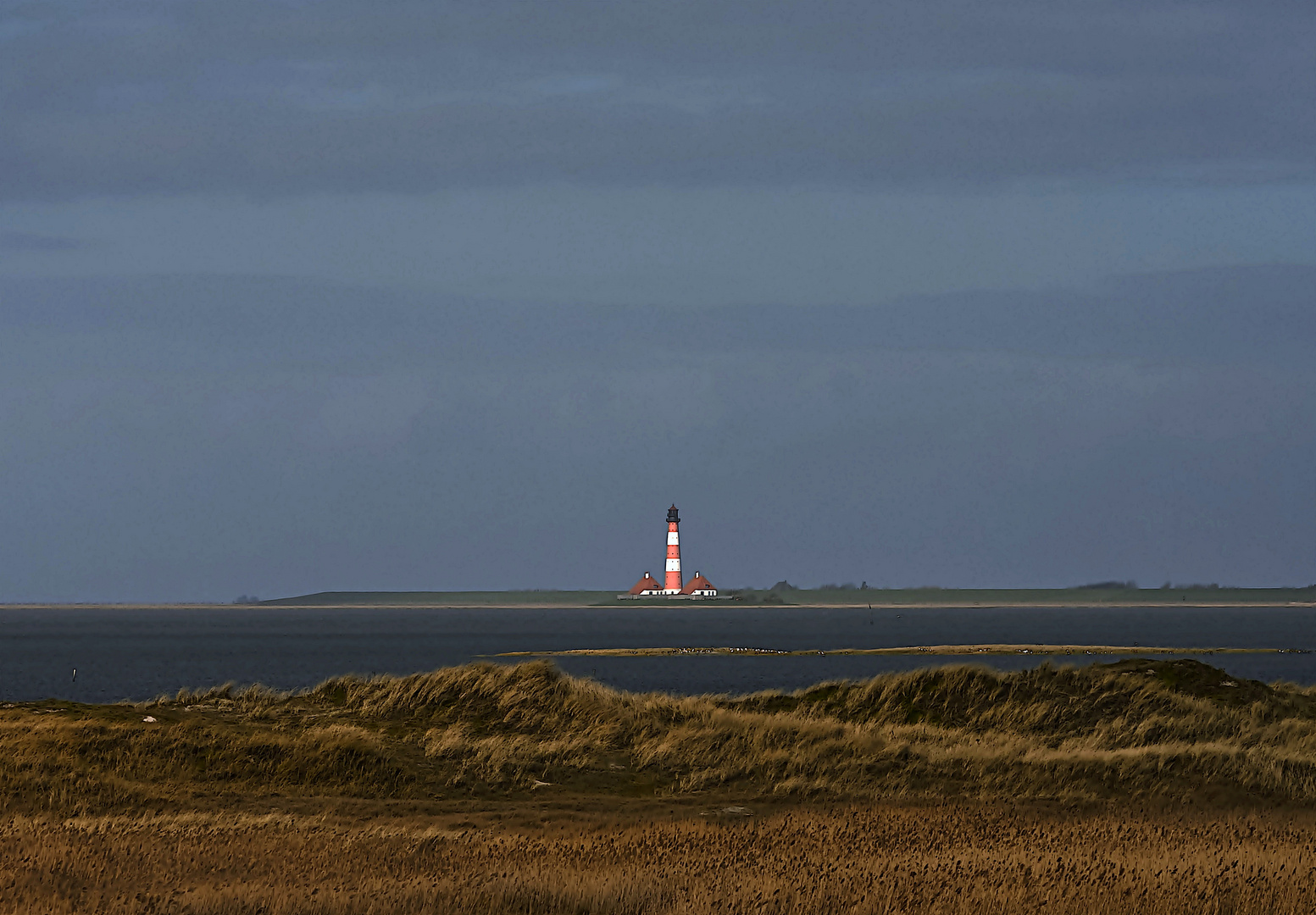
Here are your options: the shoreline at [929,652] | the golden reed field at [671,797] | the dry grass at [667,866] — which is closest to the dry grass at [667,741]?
the golden reed field at [671,797]

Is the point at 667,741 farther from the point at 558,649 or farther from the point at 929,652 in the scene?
the point at 558,649

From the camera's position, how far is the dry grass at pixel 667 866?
41.5 feet

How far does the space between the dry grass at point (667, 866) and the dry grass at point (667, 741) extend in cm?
406

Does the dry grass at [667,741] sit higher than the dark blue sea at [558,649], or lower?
higher

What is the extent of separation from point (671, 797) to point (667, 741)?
363 centimetres

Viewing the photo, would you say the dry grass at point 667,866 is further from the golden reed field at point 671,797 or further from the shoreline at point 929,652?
the shoreline at point 929,652

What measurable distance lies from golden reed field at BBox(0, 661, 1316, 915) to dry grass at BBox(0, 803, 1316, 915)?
0.05m

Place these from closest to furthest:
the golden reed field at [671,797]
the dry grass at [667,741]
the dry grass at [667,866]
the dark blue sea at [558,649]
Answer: the dry grass at [667,866] → the golden reed field at [671,797] → the dry grass at [667,741] → the dark blue sea at [558,649]

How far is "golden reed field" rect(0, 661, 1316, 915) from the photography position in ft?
43.4

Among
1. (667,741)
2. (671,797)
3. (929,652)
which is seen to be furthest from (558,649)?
(671,797)

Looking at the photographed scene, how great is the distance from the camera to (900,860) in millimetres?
15141

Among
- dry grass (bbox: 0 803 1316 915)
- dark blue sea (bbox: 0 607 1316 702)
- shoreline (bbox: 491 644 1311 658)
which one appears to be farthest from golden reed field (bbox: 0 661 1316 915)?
shoreline (bbox: 491 644 1311 658)

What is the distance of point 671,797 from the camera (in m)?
23.2

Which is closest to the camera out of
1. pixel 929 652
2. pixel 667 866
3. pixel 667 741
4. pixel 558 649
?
pixel 667 866
